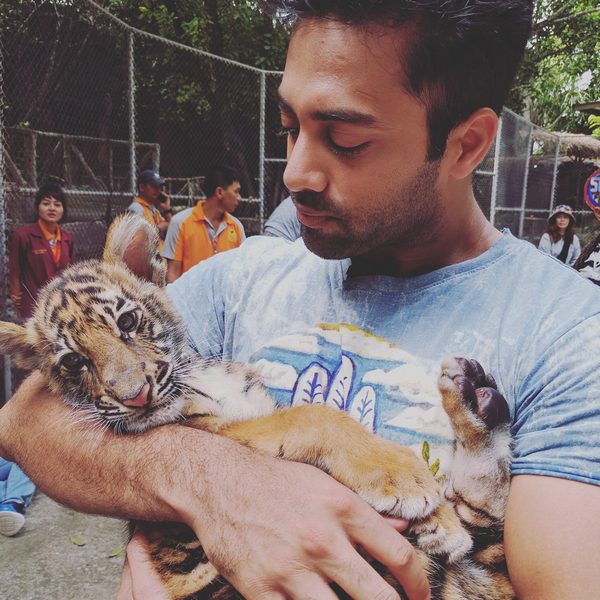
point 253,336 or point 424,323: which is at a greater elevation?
point 424,323

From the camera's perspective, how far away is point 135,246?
254 cm

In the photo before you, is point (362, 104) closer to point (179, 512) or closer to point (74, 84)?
point (179, 512)

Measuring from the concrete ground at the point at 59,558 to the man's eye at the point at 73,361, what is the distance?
2.67 meters

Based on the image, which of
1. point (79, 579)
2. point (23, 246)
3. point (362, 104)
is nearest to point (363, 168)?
point (362, 104)

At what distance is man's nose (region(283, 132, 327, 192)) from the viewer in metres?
1.71

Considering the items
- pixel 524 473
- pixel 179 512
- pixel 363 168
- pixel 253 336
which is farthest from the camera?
pixel 253 336

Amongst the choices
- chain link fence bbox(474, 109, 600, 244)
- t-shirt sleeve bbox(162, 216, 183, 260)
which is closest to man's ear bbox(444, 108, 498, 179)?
t-shirt sleeve bbox(162, 216, 183, 260)

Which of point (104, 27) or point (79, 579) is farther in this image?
point (104, 27)

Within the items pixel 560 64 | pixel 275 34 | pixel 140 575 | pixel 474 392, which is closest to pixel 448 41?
pixel 474 392

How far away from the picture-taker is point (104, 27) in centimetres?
646

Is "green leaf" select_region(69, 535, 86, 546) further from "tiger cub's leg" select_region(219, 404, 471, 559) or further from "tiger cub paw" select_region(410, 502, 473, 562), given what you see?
"tiger cub paw" select_region(410, 502, 473, 562)

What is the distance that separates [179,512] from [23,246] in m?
4.53

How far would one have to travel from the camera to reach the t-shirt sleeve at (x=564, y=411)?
143 centimetres

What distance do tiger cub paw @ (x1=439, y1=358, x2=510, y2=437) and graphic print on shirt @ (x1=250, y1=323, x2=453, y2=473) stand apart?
0.05 metres
